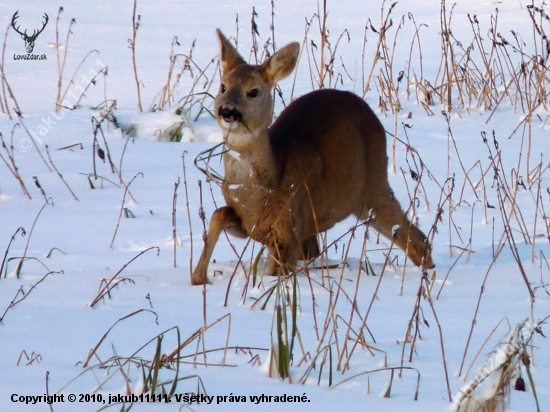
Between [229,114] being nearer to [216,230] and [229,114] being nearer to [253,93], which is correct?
[253,93]

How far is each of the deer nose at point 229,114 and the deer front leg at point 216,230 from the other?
0.49m

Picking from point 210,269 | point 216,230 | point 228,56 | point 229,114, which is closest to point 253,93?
point 229,114

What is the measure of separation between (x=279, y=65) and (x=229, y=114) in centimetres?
60

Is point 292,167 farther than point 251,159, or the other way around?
point 292,167

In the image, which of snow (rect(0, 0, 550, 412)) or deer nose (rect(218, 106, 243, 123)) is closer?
snow (rect(0, 0, 550, 412))

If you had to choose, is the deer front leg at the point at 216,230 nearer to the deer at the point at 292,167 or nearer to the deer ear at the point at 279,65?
the deer at the point at 292,167

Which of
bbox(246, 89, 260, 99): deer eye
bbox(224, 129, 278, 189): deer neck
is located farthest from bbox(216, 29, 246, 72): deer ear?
bbox(224, 129, 278, 189): deer neck

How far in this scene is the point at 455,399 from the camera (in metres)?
2.88

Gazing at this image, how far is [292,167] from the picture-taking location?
5348 mm

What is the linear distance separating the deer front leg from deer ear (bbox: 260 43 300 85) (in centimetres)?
85

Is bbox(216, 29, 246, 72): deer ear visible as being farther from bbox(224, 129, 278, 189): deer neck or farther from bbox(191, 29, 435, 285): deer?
bbox(224, 129, 278, 189): deer neck

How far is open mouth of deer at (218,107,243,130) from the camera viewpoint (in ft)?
16.5

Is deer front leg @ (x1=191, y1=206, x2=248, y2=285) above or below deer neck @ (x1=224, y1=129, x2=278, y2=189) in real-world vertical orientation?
below

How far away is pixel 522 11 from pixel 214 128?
26.4ft
